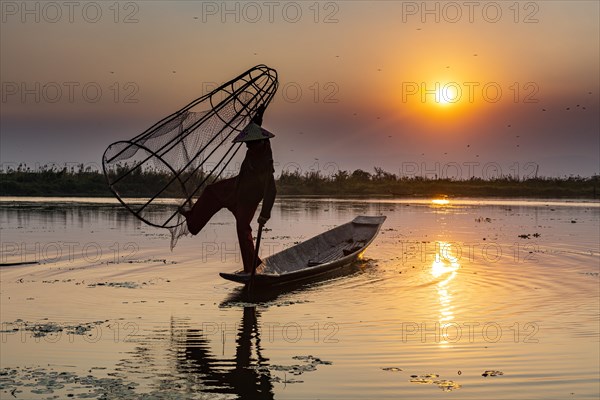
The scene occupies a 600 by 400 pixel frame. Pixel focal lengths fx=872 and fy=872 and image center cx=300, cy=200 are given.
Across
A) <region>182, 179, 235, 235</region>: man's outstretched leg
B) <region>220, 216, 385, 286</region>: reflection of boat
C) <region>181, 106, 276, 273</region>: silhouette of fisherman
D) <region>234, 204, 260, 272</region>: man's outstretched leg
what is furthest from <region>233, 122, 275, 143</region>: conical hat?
<region>220, 216, 385, 286</region>: reflection of boat

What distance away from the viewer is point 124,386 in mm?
7250

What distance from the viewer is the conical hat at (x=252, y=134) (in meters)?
11.5

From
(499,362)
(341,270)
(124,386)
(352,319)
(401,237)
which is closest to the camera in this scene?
(124,386)

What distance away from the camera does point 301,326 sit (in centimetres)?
999

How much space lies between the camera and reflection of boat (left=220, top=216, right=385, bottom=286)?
12623 millimetres

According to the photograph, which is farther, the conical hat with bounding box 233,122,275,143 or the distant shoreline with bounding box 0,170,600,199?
the distant shoreline with bounding box 0,170,600,199

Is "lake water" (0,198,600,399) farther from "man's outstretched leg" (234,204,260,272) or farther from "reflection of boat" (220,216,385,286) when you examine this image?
"man's outstretched leg" (234,204,260,272)

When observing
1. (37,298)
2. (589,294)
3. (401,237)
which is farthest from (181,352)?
(401,237)

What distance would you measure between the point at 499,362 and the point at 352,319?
2544 mm

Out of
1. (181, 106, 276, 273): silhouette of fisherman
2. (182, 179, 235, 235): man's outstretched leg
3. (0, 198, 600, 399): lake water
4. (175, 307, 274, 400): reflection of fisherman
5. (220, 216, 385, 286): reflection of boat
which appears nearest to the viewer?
(175, 307, 274, 400): reflection of fisherman

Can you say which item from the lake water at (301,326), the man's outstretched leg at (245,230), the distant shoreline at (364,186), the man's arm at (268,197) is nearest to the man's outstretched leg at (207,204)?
the man's outstretched leg at (245,230)

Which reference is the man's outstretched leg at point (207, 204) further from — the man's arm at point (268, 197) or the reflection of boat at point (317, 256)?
the reflection of boat at point (317, 256)

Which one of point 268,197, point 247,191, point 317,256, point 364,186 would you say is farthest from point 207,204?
point 364,186

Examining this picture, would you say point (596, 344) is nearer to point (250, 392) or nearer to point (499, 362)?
point (499, 362)
